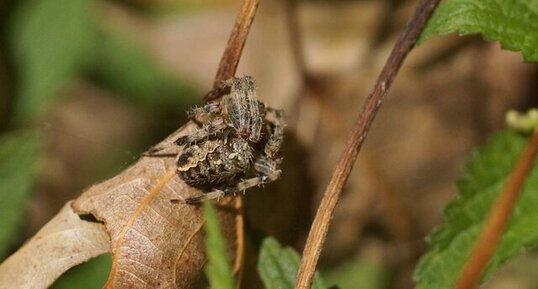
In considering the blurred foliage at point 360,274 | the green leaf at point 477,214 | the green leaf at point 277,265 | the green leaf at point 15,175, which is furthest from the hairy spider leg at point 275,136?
the blurred foliage at point 360,274

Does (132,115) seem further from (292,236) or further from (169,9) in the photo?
(292,236)

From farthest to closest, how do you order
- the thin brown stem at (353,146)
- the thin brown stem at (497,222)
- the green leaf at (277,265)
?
the green leaf at (277,265), the thin brown stem at (353,146), the thin brown stem at (497,222)

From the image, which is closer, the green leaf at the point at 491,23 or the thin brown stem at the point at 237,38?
the green leaf at the point at 491,23

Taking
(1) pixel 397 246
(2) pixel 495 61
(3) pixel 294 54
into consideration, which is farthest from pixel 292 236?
(2) pixel 495 61

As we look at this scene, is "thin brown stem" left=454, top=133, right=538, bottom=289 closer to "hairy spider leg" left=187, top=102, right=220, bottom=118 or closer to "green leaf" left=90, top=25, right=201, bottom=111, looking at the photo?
"hairy spider leg" left=187, top=102, right=220, bottom=118

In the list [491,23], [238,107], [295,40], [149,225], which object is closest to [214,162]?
[238,107]

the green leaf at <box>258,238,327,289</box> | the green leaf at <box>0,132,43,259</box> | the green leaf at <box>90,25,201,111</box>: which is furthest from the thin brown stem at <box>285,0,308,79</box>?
the green leaf at <box>258,238,327,289</box>

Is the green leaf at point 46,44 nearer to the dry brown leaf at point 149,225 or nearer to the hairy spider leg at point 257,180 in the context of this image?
the hairy spider leg at point 257,180
